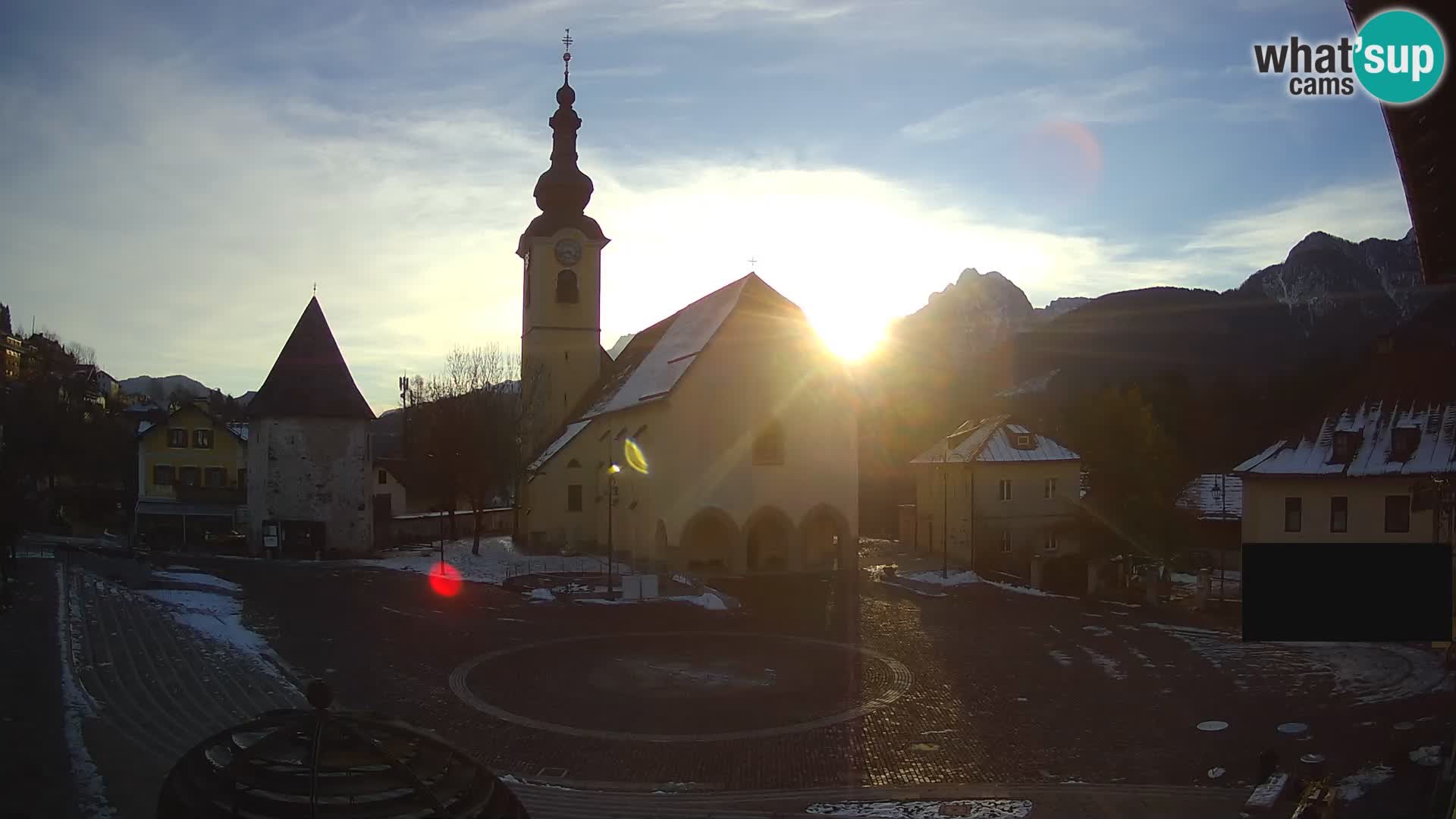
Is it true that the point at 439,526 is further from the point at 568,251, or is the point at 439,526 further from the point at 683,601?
the point at 683,601

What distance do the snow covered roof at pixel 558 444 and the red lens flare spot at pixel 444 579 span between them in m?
8.62

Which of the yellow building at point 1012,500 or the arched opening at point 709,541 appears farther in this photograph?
the yellow building at point 1012,500

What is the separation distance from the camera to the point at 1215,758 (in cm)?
1364

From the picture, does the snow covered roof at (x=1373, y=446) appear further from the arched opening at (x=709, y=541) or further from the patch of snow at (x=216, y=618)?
the patch of snow at (x=216, y=618)

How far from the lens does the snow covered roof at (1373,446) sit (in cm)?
2895

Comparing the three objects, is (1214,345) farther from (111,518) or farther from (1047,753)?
(111,518)

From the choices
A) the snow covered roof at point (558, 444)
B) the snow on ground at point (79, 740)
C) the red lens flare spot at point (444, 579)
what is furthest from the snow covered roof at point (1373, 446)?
the snow on ground at point (79, 740)

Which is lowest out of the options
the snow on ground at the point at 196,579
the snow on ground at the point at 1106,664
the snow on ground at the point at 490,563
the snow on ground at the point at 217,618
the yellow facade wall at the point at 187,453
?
the snow on ground at the point at 490,563

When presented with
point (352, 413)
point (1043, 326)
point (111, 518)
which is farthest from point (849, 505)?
point (1043, 326)

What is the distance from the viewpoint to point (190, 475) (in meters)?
51.5

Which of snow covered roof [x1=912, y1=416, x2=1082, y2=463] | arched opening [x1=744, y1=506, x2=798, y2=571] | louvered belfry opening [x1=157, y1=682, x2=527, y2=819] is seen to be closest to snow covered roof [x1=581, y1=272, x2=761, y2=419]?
arched opening [x1=744, y1=506, x2=798, y2=571]

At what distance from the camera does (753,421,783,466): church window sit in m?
38.3

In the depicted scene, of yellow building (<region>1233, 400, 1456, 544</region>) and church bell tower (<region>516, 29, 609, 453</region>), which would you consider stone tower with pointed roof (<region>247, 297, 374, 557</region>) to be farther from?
yellow building (<region>1233, 400, 1456, 544</region>)

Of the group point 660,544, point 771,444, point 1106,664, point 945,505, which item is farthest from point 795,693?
point 945,505
